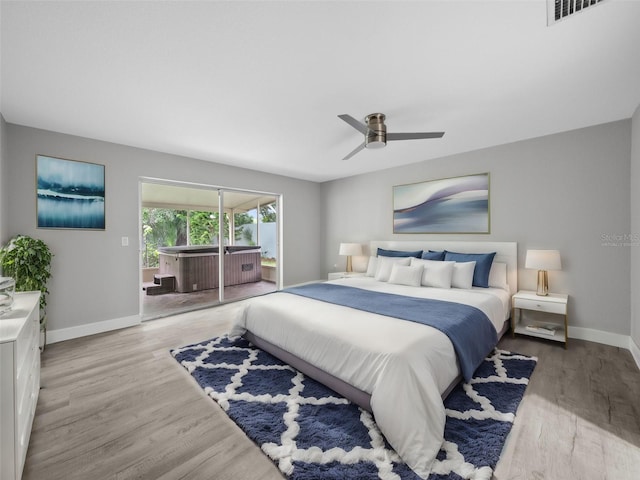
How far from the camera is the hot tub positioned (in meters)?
5.82

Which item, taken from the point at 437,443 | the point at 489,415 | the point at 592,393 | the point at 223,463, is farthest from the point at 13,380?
the point at 592,393

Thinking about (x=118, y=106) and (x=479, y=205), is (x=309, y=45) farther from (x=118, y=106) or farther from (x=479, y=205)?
(x=479, y=205)

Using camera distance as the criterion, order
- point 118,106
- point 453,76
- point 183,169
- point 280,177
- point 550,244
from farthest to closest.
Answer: point 280,177
point 183,169
point 550,244
point 118,106
point 453,76

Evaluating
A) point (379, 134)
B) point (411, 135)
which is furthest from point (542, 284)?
point (379, 134)

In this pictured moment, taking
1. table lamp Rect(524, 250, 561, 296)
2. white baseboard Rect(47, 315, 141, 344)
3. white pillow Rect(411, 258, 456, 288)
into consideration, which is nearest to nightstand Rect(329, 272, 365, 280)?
white pillow Rect(411, 258, 456, 288)

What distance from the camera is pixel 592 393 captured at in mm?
2188

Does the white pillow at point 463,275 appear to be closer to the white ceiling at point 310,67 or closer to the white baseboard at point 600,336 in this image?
the white baseboard at point 600,336

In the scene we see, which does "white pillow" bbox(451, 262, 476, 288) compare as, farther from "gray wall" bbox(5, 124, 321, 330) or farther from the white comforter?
"gray wall" bbox(5, 124, 321, 330)

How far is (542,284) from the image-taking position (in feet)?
11.0

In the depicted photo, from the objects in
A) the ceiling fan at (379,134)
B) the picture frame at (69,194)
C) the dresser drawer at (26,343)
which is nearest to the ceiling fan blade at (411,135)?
the ceiling fan at (379,134)

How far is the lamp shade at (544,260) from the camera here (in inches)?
125

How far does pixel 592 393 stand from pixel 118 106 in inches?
188

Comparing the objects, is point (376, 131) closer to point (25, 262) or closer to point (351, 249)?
point (351, 249)

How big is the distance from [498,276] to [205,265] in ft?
17.9
